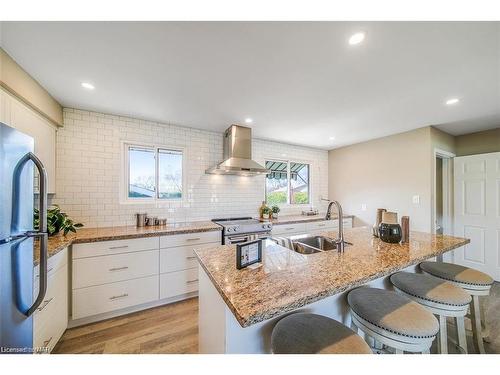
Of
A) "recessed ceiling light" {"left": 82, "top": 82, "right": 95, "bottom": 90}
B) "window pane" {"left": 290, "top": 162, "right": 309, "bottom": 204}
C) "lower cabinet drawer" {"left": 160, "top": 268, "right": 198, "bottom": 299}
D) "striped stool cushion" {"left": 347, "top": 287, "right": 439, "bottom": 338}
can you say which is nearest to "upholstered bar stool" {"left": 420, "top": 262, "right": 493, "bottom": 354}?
"striped stool cushion" {"left": 347, "top": 287, "right": 439, "bottom": 338}

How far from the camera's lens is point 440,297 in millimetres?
1268

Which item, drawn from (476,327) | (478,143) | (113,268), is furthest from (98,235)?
(478,143)

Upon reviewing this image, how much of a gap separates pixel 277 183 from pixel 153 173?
7.56 ft

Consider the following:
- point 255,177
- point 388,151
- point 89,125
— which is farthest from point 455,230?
point 89,125

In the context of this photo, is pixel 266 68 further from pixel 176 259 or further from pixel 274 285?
pixel 176 259

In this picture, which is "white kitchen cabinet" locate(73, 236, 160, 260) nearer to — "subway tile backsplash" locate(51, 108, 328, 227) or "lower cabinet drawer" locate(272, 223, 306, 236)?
"subway tile backsplash" locate(51, 108, 328, 227)

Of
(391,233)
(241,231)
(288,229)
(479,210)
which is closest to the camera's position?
(391,233)

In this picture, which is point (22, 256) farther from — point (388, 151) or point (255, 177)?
point (388, 151)

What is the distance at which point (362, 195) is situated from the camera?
12.9ft

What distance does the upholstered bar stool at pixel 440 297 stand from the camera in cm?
124

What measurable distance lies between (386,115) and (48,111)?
390 centimetres

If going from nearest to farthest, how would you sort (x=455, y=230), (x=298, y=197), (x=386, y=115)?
(x=386, y=115) → (x=455, y=230) → (x=298, y=197)

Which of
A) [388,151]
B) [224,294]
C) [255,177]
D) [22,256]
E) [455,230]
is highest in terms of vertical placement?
[388,151]

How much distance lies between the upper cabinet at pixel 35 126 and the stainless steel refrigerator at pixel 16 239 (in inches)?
37.3
